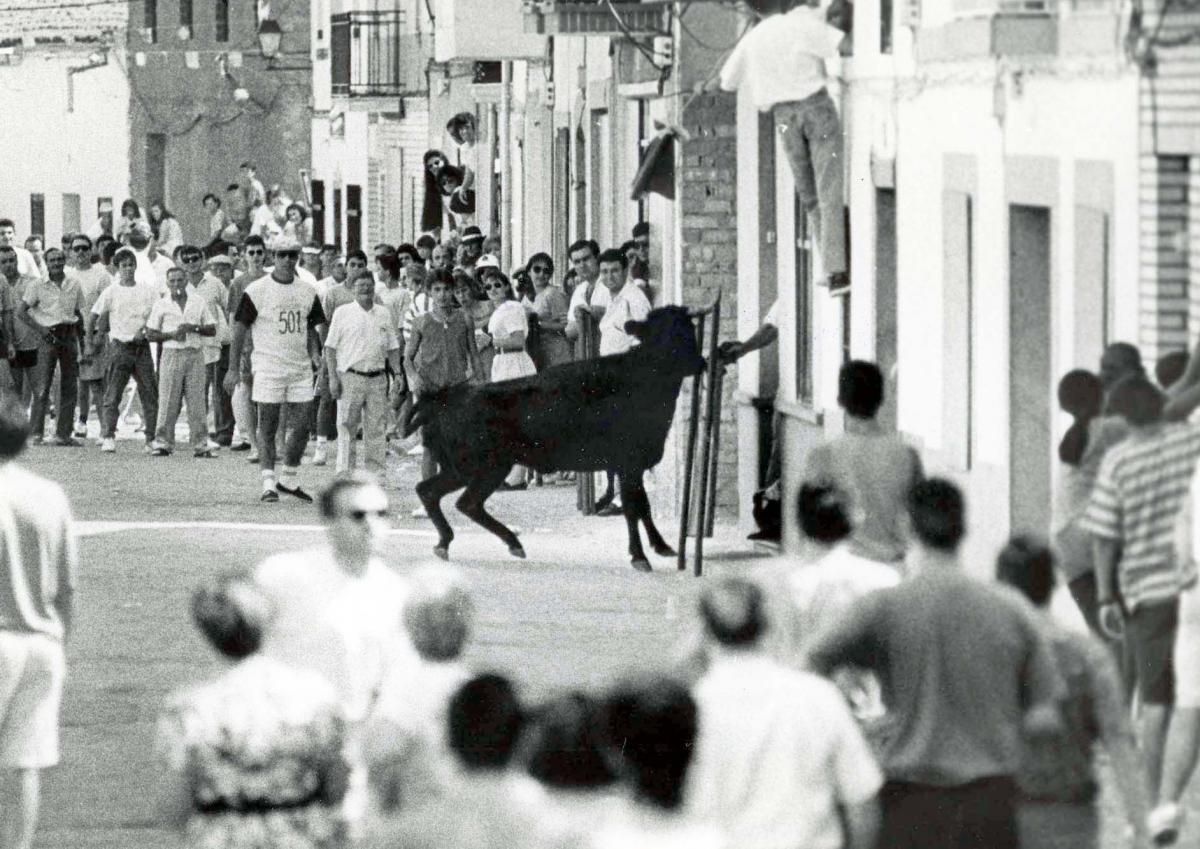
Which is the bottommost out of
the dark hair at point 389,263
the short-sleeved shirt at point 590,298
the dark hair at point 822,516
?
the dark hair at point 822,516

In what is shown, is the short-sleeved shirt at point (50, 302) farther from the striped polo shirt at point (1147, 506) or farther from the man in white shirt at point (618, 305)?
the striped polo shirt at point (1147, 506)

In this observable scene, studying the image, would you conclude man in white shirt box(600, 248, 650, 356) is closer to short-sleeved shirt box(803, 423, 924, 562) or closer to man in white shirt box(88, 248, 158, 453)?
man in white shirt box(88, 248, 158, 453)

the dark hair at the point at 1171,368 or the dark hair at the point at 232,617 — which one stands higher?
the dark hair at the point at 1171,368

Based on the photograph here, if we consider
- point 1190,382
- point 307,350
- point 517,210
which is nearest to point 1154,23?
point 1190,382

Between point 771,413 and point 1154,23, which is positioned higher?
point 1154,23

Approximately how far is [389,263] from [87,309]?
288 centimetres

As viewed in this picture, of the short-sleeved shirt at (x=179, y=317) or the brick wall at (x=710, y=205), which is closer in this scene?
the brick wall at (x=710, y=205)

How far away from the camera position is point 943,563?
8.39 meters

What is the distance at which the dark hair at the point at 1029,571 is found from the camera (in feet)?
28.6

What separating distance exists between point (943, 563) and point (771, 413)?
13275 millimetres

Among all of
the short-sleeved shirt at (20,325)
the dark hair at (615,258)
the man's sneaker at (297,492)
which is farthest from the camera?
the short-sleeved shirt at (20,325)

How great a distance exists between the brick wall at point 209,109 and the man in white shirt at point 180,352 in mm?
37254

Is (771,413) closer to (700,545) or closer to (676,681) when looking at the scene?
(700,545)

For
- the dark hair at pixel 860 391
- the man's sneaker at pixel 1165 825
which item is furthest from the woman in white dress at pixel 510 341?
the man's sneaker at pixel 1165 825
